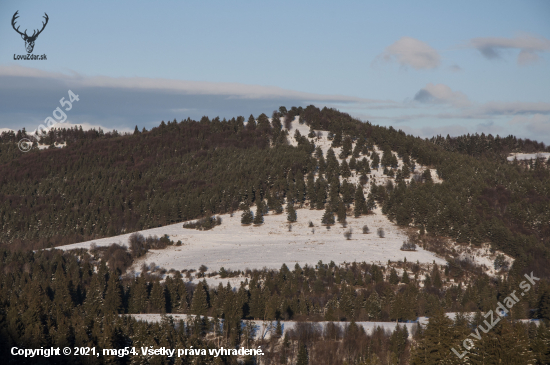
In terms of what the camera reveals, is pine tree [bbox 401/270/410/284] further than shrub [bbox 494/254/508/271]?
No

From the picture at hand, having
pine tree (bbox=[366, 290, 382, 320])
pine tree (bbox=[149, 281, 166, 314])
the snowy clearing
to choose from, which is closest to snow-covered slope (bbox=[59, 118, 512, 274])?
pine tree (bbox=[149, 281, 166, 314])

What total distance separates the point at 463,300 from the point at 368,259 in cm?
2847

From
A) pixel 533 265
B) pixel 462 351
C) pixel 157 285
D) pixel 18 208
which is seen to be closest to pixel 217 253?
pixel 157 285

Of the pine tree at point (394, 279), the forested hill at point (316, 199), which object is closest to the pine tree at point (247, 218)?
the forested hill at point (316, 199)

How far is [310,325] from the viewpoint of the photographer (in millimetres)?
84438

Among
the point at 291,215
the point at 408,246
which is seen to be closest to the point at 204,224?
the point at 291,215

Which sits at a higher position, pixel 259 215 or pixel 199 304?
pixel 259 215

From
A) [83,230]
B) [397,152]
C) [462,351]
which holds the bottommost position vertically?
[83,230]

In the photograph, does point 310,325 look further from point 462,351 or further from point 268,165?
point 268,165

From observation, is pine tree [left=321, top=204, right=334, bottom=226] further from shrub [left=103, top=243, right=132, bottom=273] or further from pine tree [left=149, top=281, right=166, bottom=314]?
pine tree [left=149, top=281, right=166, bottom=314]

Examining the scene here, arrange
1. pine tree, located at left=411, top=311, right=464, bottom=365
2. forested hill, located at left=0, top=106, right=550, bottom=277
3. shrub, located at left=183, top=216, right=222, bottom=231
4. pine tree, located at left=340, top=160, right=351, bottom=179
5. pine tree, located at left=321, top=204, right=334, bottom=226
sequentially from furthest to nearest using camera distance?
pine tree, located at left=340, top=160, right=351, bottom=179 < shrub, located at left=183, top=216, right=222, bottom=231 < pine tree, located at left=321, top=204, right=334, bottom=226 < forested hill, located at left=0, top=106, right=550, bottom=277 < pine tree, located at left=411, top=311, right=464, bottom=365

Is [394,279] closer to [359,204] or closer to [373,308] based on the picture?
[373,308]

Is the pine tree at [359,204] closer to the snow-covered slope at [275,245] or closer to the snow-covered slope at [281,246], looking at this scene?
the snow-covered slope at [275,245]

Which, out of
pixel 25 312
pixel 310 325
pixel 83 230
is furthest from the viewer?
pixel 83 230
